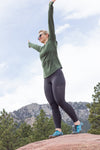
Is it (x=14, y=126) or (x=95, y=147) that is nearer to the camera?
(x=95, y=147)

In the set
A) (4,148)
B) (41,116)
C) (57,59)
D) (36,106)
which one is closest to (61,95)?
(57,59)

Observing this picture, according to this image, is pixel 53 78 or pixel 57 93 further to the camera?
pixel 53 78

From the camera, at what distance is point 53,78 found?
482 cm

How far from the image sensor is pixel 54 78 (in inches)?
189

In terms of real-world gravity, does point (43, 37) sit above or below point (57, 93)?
above

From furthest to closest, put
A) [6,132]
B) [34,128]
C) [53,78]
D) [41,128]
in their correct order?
[34,128] → [41,128] → [6,132] → [53,78]

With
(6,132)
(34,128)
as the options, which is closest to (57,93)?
(6,132)

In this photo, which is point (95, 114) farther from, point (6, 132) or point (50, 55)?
point (50, 55)

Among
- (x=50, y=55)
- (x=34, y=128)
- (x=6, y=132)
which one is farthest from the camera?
(x=34, y=128)

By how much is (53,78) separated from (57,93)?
1.11 feet

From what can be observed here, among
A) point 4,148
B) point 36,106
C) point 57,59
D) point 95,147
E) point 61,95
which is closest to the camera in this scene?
point 95,147

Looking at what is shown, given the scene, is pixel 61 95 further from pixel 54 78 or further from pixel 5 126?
pixel 5 126

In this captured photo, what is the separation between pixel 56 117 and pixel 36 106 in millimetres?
173510

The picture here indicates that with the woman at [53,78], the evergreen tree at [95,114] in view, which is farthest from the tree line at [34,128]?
the woman at [53,78]
